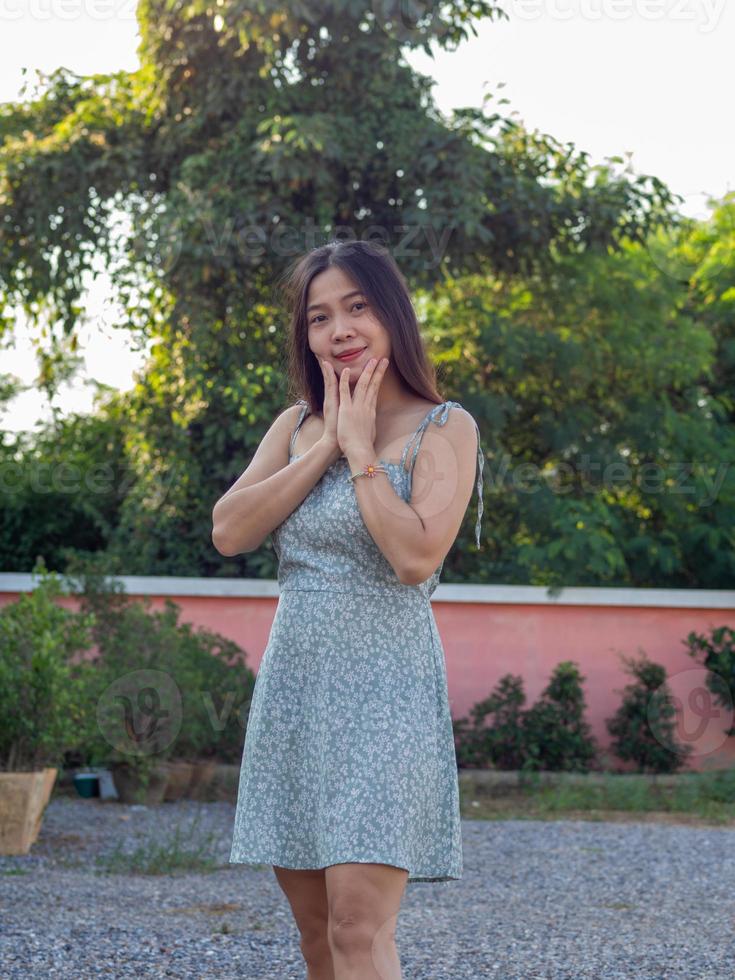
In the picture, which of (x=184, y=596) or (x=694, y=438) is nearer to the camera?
(x=184, y=596)

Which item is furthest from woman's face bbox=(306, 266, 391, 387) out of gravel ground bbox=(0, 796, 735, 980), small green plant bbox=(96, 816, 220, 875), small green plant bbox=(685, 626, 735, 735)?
small green plant bbox=(685, 626, 735, 735)

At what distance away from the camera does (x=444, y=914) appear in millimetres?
4945

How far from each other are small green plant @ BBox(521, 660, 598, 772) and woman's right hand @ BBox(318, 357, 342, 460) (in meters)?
7.29

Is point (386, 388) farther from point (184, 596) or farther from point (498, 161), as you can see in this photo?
point (498, 161)

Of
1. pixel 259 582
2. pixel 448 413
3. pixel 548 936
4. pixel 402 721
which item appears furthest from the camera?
pixel 259 582

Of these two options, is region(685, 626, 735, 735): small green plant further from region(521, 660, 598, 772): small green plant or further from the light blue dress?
the light blue dress

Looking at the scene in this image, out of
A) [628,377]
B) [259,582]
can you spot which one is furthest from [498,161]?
[259,582]

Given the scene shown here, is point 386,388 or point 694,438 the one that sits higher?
point 694,438

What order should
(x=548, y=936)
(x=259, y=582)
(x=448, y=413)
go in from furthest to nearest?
(x=259, y=582), (x=548, y=936), (x=448, y=413)

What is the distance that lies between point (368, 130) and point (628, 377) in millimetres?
3807

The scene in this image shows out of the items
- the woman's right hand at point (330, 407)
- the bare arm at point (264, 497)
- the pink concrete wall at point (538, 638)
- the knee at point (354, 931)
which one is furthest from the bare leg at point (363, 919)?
the pink concrete wall at point (538, 638)

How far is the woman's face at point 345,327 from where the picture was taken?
2.30 m

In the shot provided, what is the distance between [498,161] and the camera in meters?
11.0

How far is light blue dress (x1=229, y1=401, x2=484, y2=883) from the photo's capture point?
211cm
